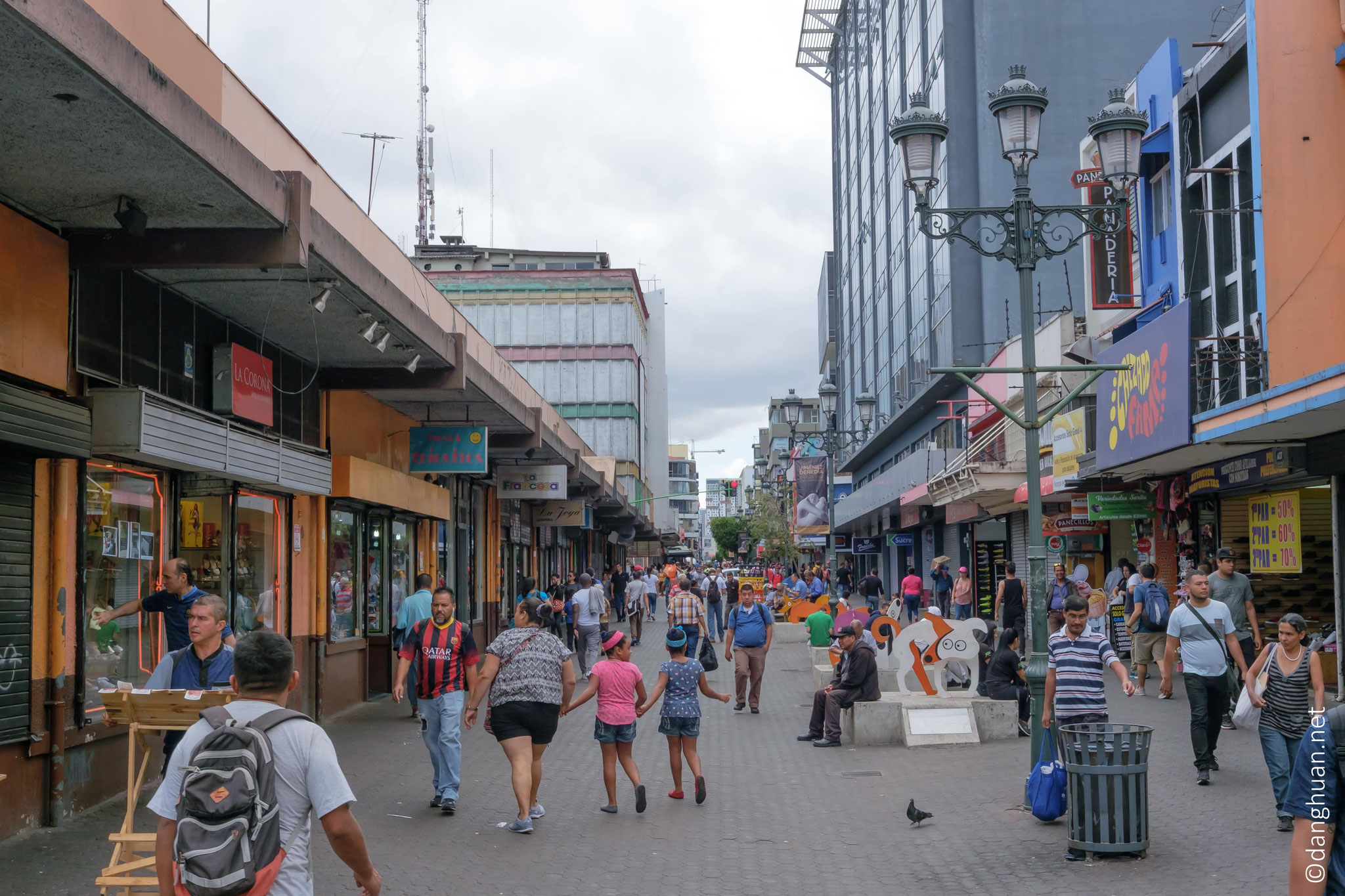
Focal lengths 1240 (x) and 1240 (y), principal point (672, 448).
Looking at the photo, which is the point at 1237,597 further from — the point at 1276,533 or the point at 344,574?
A: the point at 344,574

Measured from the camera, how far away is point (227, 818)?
350cm

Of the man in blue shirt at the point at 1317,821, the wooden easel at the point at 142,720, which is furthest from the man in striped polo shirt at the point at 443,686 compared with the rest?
the man in blue shirt at the point at 1317,821

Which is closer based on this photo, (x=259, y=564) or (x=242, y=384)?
(x=242, y=384)

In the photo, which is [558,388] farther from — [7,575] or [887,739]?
[7,575]

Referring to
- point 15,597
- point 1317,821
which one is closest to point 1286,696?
point 1317,821

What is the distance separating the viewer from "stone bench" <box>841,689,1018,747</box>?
1296 centimetres

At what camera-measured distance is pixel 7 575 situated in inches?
329

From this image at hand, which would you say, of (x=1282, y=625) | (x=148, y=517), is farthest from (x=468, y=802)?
(x=1282, y=625)

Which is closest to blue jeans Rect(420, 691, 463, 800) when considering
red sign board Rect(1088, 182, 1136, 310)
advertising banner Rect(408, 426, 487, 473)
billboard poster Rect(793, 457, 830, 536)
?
advertising banner Rect(408, 426, 487, 473)

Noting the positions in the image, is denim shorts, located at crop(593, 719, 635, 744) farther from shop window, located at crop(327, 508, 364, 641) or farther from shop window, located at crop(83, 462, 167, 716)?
shop window, located at crop(327, 508, 364, 641)

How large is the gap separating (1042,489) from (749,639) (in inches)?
428

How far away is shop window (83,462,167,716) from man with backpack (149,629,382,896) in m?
6.21

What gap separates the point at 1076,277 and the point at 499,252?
1895 inches

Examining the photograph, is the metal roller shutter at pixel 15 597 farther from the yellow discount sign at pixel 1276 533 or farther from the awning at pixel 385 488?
the yellow discount sign at pixel 1276 533
